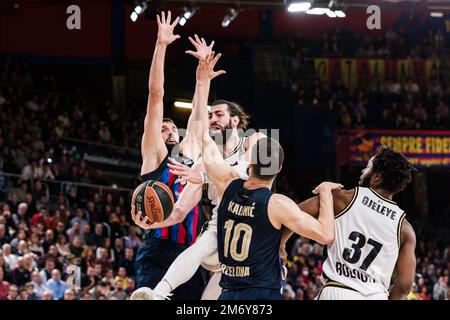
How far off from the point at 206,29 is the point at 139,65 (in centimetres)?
266

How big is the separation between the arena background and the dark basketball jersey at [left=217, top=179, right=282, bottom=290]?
41.5 feet

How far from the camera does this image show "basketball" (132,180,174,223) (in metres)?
7.76

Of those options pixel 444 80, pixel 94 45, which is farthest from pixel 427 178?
pixel 94 45

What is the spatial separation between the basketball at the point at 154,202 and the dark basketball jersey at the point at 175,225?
542 millimetres

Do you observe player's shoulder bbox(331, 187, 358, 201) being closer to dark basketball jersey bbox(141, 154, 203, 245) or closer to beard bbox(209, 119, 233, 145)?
beard bbox(209, 119, 233, 145)

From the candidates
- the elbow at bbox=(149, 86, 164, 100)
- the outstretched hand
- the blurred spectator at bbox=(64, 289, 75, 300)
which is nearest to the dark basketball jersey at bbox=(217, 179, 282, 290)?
the outstretched hand

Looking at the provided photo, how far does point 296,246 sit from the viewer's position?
22.2 metres

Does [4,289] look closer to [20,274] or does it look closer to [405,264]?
[20,274]

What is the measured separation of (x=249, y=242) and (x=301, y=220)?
449mm

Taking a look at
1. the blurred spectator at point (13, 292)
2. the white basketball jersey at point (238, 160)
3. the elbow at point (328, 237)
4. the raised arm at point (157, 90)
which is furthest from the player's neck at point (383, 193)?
the blurred spectator at point (13, 292)

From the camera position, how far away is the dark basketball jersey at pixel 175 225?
8391 mm

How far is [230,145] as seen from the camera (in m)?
8.53

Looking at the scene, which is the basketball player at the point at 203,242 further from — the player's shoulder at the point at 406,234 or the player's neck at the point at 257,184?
the player's shoulder at the point at 406,234

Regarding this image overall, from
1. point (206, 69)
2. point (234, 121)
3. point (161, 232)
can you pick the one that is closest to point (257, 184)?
point (206, 69)
